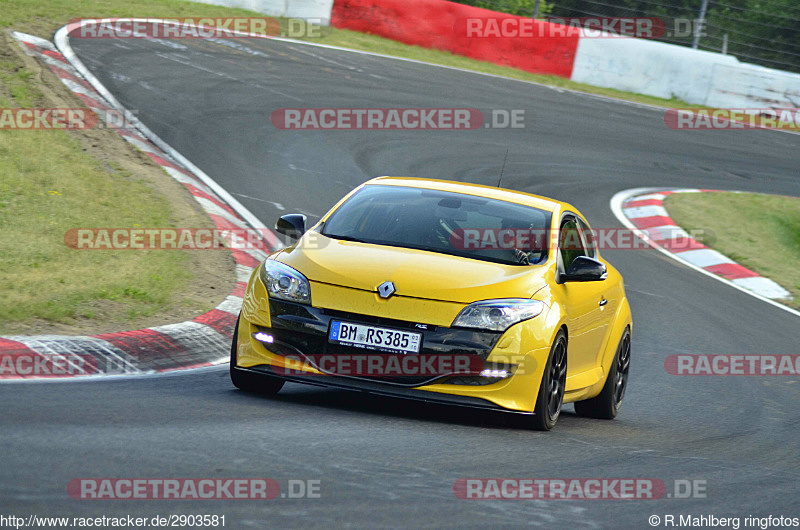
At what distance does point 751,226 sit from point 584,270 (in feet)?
35.7

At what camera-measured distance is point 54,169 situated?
1095 cm

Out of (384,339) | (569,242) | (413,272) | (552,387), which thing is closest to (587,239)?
(569,242)

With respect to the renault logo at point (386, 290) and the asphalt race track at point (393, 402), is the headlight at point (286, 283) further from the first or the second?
the asphalt race track at point (393, 402)

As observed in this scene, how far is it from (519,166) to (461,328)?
1191cm

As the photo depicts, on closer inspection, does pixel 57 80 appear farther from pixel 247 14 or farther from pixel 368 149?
pixel 247 14

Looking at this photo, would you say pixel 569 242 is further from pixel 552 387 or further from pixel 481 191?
pixel 552 387

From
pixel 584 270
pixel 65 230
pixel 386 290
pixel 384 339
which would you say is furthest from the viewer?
pixel 65 230

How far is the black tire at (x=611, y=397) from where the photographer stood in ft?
26.3

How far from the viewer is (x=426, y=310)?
612cm

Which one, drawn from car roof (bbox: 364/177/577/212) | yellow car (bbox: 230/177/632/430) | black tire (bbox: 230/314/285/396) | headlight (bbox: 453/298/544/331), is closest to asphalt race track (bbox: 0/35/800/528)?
black tire (bbox: 230/314/285/396)

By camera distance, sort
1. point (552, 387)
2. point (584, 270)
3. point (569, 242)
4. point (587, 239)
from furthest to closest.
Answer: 1. point (587, 239)
2. point (569, 242)
3. point (584, 270)
4. point (552, 387)

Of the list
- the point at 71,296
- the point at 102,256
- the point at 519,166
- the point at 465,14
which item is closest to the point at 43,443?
the point at 71,296

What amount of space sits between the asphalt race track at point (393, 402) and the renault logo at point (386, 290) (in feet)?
2.29

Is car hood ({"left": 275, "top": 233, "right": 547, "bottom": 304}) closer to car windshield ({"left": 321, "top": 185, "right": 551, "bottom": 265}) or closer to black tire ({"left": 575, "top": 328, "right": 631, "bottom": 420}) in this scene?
car windshield ({"left": 321, "top": 185, "right": 551, "bottom": 265})
